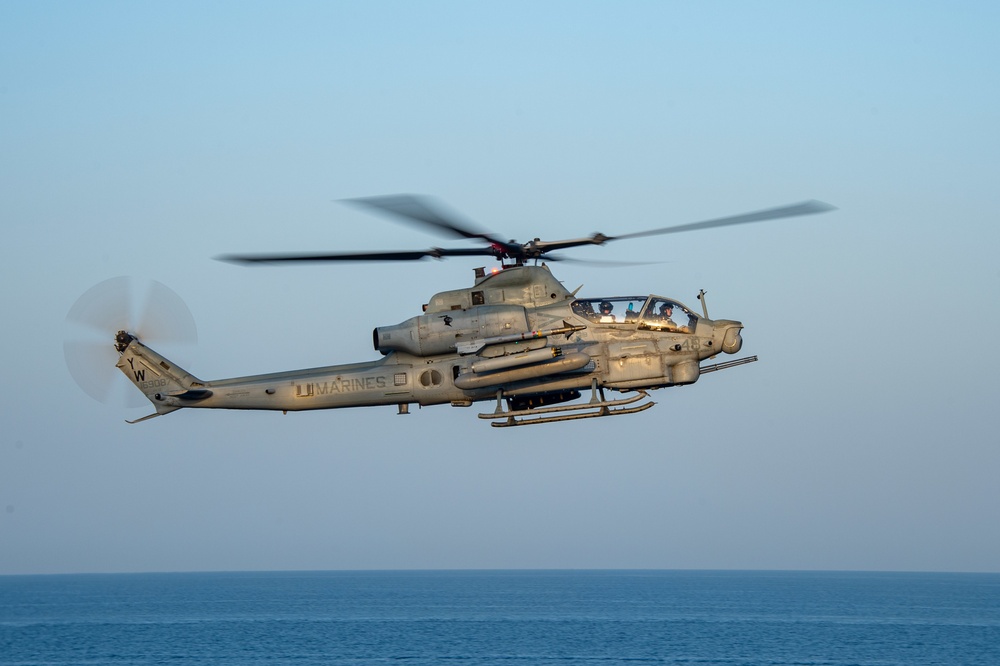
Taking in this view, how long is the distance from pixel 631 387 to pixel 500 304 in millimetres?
3224

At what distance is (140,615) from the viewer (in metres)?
104

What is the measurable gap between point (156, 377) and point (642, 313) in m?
11.4

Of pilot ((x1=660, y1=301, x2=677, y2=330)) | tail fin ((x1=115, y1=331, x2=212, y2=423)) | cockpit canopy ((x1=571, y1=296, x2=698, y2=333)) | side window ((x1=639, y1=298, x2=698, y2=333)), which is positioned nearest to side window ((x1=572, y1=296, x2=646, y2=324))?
cockpit canopy ((x1=571, y1=296, x2=698, y2=333))

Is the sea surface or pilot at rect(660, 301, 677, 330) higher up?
pilot at rect(660, 301, 677, 330)

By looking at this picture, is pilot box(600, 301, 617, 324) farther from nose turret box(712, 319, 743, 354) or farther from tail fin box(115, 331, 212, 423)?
tail fin box(115, 331, 212, 423)

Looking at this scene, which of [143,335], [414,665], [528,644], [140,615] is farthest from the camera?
[140,615]

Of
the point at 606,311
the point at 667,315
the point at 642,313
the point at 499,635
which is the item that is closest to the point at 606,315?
the point at 606,311

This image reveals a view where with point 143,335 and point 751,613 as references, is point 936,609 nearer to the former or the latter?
point 751,613

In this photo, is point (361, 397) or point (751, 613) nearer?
point (361, 397)

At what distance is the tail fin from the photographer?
86.8ft

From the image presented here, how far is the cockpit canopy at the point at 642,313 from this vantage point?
2425cm

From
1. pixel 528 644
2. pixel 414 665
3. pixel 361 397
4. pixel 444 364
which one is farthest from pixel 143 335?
pixel 528 644

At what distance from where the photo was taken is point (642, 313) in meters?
24.3

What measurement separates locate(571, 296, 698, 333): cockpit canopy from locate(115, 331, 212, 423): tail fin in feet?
28.6
